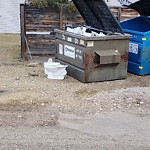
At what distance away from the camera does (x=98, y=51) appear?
28.7ft

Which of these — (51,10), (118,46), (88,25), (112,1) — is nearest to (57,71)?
(118,46)

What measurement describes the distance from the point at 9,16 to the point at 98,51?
9.30 m

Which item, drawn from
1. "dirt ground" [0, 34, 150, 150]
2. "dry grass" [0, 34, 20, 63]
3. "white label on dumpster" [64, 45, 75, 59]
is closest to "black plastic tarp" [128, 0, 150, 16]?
"dirt ground" [0, 34, 150, 150]

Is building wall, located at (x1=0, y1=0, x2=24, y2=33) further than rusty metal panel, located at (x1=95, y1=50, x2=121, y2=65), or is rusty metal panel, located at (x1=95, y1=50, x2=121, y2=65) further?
building wall, located at (x1=0, y1=0, x2=24, y2=33)

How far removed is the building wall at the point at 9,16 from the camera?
17109mm

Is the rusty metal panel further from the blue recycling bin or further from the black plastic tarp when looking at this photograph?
the black plastic tarp

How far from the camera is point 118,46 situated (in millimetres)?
9031

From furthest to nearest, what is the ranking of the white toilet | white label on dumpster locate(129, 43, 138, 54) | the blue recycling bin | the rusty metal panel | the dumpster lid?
white label on dumpster locate(129, 43, 138, 54) < the blue recycling bin < the dumpster lid < the white toilet < the rusty metal panel

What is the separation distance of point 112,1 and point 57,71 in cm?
883

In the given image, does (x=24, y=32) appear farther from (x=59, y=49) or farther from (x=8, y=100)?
(x=8, y=100)

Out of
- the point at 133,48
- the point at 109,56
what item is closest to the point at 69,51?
the point at 109,56

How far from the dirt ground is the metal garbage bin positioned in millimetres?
222

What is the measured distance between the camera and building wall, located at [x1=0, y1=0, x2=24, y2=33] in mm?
17109

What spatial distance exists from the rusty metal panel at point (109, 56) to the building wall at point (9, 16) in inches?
357
